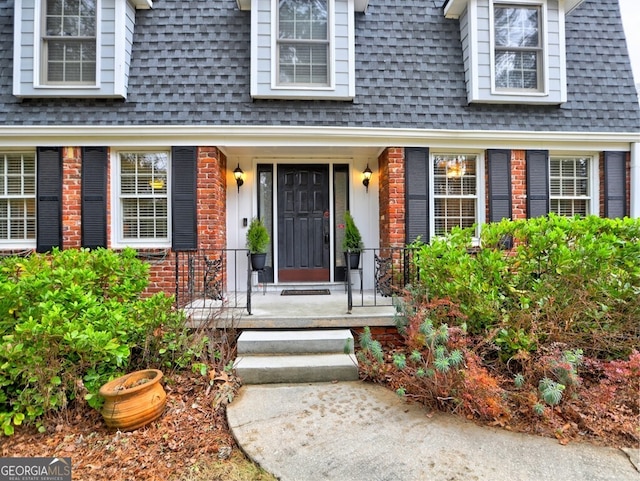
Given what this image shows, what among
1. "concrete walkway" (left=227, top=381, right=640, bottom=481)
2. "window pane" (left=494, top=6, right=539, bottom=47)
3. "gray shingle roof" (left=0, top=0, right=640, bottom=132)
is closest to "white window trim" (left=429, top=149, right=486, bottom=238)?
"gray shingle roof" (left=0, top=0, right=640, bottom=132)

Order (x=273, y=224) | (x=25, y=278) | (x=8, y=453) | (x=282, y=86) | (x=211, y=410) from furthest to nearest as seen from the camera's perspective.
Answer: (x=273, y=224) → (x=282, y=86) → (x=25, y=278) → (x=211, y=410) → (x=8, y=453)

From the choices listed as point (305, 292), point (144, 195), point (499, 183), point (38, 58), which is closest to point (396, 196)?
point (499, 183)

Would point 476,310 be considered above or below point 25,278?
below

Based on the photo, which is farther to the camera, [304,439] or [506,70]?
[506,70]

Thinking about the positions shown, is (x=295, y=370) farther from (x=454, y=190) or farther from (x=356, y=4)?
(x=356, y=4)

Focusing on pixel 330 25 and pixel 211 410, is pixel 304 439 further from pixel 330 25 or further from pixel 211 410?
pixel 330 25

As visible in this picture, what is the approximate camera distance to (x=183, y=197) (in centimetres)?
517

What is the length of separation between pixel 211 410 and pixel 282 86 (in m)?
4.46

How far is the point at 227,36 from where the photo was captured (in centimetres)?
544

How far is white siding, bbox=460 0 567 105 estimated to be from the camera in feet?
17.5

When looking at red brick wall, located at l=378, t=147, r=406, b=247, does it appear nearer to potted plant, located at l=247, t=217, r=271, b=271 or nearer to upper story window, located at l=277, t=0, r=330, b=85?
upper story window, located at l=277, t=0, r=330, b=85

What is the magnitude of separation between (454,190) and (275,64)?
345 centimetres

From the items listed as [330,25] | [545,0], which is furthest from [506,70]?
[330,25]

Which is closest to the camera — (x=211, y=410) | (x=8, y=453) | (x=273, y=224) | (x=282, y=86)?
(x=8, y=453)
